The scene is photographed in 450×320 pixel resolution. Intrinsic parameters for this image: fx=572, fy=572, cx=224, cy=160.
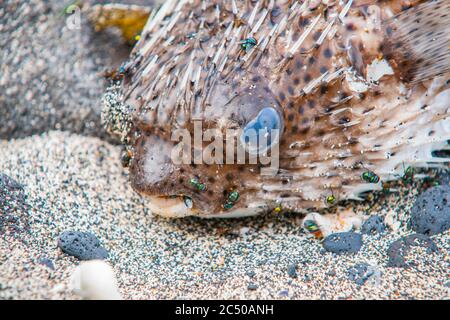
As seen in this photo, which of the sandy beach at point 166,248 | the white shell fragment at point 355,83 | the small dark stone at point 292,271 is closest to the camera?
the sandy beach at point 166,248

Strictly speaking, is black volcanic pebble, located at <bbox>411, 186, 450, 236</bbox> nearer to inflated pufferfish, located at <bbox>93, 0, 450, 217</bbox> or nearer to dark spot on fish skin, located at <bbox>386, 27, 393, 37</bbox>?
inflated pufferfish, located at <bbox>93, 0, 450, 217</bbox>

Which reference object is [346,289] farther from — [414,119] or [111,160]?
[111,160]

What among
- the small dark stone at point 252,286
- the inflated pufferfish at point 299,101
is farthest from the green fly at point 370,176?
the small dark stone at point 252,286

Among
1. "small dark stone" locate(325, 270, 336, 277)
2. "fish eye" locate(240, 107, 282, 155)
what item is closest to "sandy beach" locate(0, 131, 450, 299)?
"small dark stone" locate(325, 270, 336, 277)

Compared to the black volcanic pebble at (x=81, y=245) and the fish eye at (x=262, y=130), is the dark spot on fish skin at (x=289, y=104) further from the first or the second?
the black volcanic pebble at (x=81, y=245)

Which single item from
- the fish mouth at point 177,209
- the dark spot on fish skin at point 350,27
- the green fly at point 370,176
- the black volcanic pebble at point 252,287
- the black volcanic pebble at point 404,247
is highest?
the dark spot on fish skin at point 350,27

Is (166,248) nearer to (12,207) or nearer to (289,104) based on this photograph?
(12,207)

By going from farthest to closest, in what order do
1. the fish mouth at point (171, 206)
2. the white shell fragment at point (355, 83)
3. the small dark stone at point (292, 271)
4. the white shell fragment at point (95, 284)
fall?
the fish mouth at point (171, 206)
the white shell fragment at point (355, 83)
the small dark stone at point (292, 271)
the white shell fragment at point (95, 284)
